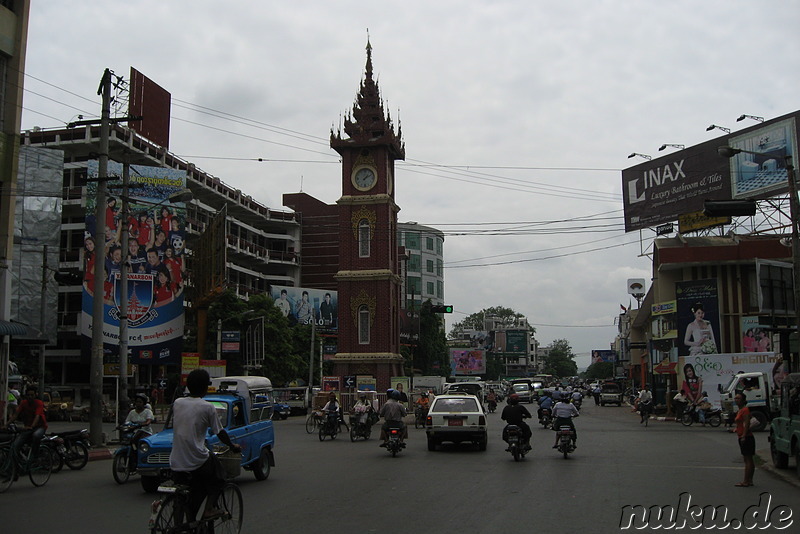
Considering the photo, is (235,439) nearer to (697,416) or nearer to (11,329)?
(11,329)

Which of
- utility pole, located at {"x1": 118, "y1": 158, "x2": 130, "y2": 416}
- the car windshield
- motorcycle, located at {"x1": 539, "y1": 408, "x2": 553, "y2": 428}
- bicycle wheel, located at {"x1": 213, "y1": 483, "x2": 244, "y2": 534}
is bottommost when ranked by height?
motorcycle, located at {"x1": 539, "y1": 408, "x2": 553, "y2": 428}

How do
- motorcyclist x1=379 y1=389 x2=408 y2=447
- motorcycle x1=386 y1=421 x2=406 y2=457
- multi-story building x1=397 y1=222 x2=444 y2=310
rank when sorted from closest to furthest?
motorcycle x1=386 y1=421 x2=406 y2=457, motorcyclist x1=379 y1=389 x2=408 y2=447, multi-story building x1=397 y1=222 x2=444 y2=310

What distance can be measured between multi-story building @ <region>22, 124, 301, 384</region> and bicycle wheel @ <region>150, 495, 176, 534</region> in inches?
1635

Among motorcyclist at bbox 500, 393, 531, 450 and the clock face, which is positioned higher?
the clock face

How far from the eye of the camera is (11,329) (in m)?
Result: 24.1

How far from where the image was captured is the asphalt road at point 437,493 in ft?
32.5

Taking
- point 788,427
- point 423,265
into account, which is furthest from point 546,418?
point 423,265

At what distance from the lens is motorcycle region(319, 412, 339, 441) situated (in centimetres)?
2681

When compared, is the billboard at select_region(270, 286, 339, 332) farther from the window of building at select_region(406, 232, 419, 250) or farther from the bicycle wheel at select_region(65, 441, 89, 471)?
the bicycle wheel at select_region(65, 441, 89, 471)

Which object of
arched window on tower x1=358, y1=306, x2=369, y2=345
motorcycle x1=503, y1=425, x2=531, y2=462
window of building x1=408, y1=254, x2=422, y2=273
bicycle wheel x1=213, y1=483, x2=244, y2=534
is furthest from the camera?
window of building x1=408, y1=254, x2=422, y2=273

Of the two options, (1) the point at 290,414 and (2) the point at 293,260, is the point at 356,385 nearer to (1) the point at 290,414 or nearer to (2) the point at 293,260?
(1) the point at 290,414

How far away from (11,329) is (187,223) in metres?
42.7

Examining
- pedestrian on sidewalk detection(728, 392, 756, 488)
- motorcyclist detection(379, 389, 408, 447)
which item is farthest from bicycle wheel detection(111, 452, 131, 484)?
pedestrian on sidewalk detection(728, 392, 756, 488)

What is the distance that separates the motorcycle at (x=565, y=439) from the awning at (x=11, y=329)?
669 inches
